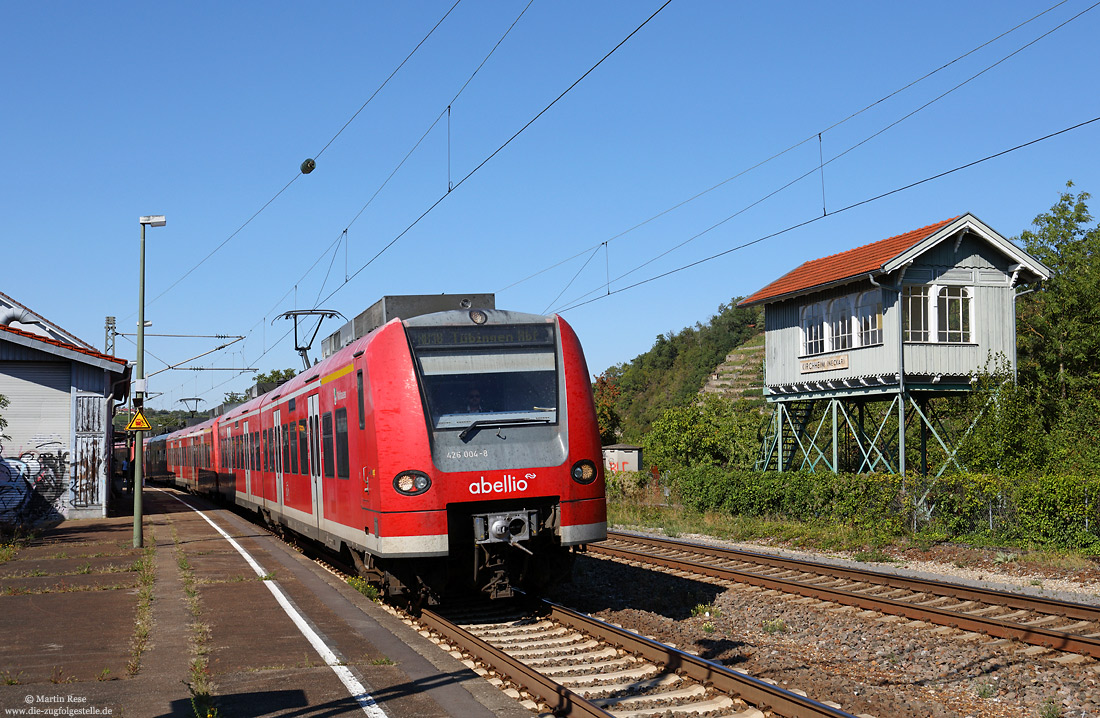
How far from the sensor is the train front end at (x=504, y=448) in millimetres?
9883

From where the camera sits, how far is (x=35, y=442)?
26.1 m

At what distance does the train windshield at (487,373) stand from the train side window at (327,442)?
9.53 feet

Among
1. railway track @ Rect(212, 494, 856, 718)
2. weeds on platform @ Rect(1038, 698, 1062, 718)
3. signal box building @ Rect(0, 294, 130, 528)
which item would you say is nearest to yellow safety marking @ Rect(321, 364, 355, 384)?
railway track @ Rect(212, 494, 856, 718)

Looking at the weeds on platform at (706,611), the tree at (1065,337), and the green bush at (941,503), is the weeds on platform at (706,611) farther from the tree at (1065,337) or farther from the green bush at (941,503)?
the tree at (1065,337)

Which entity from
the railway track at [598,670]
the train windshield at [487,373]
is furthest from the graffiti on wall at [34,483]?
the train windshield at [487,373]

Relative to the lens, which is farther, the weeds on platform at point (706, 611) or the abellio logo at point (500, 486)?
the weeds on platform at point (706, 611)

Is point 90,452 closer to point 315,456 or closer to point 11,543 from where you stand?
point 11,543

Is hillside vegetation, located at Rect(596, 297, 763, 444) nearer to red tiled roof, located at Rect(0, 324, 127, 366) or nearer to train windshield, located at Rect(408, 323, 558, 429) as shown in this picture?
red tiled roof, located at Rect(0, 324, 127, 366)

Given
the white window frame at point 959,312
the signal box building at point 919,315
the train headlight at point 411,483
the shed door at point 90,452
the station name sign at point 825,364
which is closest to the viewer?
the train headlight at point 411,483

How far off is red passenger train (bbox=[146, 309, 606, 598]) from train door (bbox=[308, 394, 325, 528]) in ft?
7.31

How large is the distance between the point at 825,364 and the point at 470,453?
1809cm

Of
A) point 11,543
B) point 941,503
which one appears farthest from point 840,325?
point 11,543

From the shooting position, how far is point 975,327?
78.6 feet

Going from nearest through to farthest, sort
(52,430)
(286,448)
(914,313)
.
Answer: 1. (286,448)
2. (914,313)
3. (52,430)
